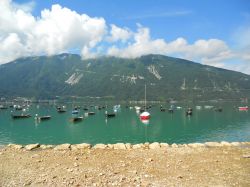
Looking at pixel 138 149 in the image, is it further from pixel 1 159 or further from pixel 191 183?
pixel 1 159

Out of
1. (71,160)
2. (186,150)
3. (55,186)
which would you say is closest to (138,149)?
(186,150)

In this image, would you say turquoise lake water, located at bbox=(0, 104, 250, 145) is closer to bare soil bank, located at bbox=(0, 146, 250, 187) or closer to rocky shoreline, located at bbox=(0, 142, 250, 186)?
rocky shoreline, located at bbox=(0, 142, 250, 186)

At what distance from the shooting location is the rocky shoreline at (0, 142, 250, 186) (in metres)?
16.8

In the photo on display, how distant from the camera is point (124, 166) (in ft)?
64.5

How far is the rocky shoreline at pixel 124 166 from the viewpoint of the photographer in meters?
16.8

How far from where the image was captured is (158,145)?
26578 millimetres

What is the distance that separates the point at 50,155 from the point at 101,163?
4.88 m

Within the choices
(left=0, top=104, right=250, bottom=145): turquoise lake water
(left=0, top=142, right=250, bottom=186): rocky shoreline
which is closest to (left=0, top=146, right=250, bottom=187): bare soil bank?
(left=0, top=142, right=250, bottom=186): rocky shoreline

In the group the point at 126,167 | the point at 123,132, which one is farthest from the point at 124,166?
the point at 123,132

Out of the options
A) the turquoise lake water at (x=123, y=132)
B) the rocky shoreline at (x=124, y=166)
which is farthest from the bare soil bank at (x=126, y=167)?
the turquoise lake water at (x=123, y=132)

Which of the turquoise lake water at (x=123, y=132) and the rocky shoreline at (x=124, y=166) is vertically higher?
the rocky shoreline at (x=124, y=166)

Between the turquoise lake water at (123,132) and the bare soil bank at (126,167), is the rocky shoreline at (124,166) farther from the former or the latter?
the turquoise lake water at (123,132)

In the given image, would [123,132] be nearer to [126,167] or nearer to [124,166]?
[124,166]

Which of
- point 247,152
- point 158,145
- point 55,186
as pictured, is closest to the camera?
point 55,186
